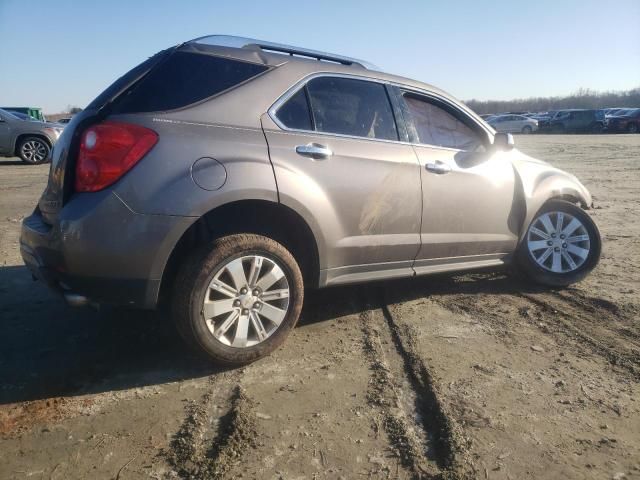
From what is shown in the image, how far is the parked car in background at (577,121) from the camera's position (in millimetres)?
35875

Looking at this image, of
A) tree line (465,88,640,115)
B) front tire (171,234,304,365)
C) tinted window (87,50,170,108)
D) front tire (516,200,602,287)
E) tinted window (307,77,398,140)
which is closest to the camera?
front tire (171,234,304,365)

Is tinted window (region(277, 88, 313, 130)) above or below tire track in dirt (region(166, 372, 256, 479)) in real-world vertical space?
above

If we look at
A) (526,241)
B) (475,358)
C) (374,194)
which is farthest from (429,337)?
(526,241)

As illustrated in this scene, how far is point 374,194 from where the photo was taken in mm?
3436

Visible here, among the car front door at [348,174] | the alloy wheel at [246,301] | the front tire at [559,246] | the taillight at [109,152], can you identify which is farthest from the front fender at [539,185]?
Result: the taillight at [109,152]

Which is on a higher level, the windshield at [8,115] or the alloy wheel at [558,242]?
the windshield at [8,115]

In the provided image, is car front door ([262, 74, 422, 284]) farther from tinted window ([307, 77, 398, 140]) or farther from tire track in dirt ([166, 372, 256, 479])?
tire track in dirt ([166, 372, 256, 479])

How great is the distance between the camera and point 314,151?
3191 mm

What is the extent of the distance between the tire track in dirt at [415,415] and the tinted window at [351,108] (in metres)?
1.41

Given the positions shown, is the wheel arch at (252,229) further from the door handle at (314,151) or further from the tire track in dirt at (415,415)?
the tire track in dirt at (415,415)

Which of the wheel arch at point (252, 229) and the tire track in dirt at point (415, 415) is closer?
the tire track in dirt at point (415, 415)

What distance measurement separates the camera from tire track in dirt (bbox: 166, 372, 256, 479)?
218cm

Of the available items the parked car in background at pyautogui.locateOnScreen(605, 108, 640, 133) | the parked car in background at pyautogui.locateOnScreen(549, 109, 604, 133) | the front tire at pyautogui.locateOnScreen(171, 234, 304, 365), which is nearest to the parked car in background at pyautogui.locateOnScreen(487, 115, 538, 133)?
the parked car in background at pyautogui.locateOnScreen(549, 109, 604, 133)

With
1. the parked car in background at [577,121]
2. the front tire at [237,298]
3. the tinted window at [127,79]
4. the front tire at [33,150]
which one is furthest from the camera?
the parked car in background at [577,121]
